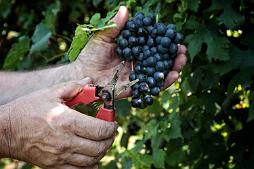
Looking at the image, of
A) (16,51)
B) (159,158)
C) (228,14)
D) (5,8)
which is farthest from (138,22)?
(5,8)

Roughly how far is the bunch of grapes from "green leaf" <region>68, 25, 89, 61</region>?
0.49 feet

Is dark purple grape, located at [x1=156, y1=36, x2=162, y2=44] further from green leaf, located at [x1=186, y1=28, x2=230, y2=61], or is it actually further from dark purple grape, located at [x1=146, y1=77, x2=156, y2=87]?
green leaf, located at [x1=186, y1=28, x2=230, y2=61]

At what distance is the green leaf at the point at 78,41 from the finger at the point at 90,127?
1.20 ft

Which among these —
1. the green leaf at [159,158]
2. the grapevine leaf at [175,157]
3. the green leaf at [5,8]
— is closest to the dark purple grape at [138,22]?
the green leaf at [159,158]

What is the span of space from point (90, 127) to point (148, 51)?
1.18ft

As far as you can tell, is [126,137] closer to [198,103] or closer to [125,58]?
[198,103]

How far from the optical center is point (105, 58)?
7.09ft

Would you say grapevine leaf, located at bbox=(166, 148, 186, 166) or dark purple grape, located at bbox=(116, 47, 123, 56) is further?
grapevine leaf, located at bbox=(166, 148, 186, 166)

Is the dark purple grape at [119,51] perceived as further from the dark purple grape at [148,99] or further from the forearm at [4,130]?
the forearm at [4,130]

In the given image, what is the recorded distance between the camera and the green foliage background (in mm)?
2248

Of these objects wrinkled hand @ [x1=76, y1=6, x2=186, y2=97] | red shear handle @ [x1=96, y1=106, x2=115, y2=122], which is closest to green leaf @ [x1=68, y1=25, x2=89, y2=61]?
wrinkled hand @ [x1=76, y1=6, x2=186, y2=97]

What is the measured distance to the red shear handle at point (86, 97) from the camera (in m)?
1.85

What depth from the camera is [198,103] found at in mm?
2551

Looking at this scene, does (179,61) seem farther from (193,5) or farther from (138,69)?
(193,5)
